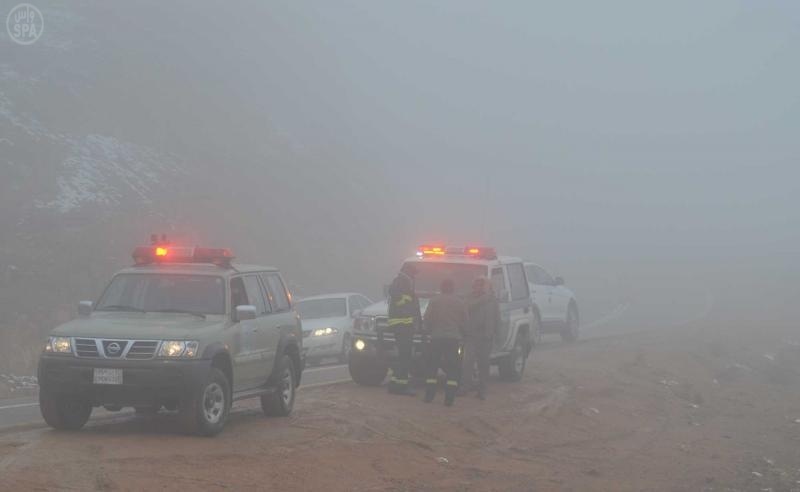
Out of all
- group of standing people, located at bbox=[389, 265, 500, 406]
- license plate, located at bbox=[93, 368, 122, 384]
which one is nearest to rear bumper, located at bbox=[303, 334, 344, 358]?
group of standing people, located at bbox=[389, 265, 500, 406]

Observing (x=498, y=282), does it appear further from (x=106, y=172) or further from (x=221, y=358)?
(x=106, y=172)

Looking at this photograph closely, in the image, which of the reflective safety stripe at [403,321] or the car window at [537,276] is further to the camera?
the car window at [537,276]

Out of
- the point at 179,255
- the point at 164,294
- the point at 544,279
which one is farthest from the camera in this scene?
the point at 544,279

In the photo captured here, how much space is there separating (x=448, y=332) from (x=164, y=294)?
431 centimetres

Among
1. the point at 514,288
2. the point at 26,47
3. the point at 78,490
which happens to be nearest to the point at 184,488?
the point at 78,490

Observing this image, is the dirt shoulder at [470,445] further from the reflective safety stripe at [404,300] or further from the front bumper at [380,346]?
the reflective safety stripe at [404,300]

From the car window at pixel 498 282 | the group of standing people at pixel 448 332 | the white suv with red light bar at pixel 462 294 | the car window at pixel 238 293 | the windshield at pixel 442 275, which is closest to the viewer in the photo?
the car window at pixel 238 293

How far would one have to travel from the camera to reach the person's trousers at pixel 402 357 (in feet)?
49.0

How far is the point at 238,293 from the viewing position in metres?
12.1

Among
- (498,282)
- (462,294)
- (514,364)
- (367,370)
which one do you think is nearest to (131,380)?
(367,370)

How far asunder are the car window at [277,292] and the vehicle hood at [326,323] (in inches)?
338

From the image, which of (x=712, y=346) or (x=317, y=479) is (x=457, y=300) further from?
(x=712, y=346)

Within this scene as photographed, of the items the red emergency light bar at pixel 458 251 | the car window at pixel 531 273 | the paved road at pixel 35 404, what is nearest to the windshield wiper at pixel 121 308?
the paved road at pixel 35 404

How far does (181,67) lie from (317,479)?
43155mm
